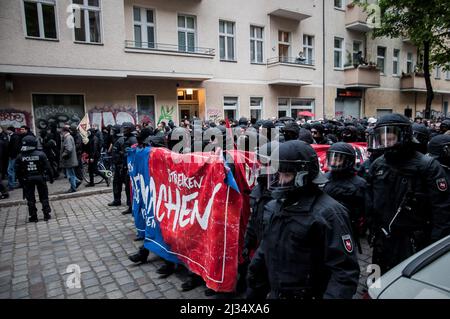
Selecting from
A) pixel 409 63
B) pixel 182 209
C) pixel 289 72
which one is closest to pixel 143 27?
pixel 289 72

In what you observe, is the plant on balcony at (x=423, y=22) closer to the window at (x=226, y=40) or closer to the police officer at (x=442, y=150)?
the window at (x=226, y=40)

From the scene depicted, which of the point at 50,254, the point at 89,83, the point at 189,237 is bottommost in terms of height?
the point at 50,254

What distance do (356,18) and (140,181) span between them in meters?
20.9

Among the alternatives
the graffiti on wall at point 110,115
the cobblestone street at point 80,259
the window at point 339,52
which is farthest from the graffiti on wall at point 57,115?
the window at point 339,52

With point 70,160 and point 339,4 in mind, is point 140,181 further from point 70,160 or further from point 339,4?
point 339,4

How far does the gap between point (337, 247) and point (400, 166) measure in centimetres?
143

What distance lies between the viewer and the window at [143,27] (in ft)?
46.5

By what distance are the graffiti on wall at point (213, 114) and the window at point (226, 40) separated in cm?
277

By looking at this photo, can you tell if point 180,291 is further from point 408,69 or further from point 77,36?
point 408,69

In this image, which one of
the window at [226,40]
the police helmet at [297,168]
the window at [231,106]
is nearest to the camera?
the police helmet at [297,168]

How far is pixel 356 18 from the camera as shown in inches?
816

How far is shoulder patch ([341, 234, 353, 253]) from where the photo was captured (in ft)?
6.11

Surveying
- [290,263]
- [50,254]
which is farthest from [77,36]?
[290,263]
